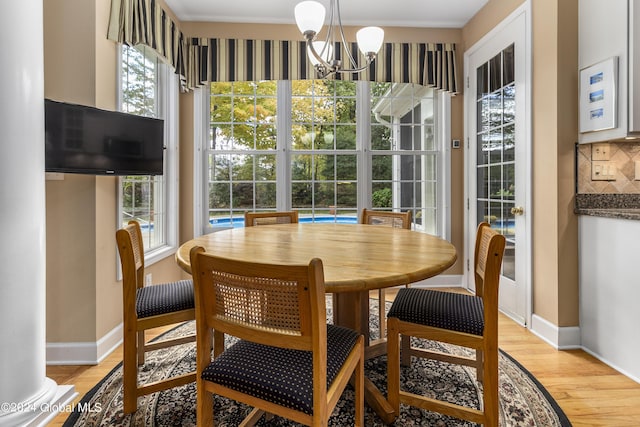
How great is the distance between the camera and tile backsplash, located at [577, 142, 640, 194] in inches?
91.7

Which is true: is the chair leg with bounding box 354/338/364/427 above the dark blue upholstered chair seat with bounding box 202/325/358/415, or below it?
below

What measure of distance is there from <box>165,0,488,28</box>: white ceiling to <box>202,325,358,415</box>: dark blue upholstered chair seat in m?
3.08

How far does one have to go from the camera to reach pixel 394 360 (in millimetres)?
1544

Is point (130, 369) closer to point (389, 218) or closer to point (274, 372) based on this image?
point (274, 372)

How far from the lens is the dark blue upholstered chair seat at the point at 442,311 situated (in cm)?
146

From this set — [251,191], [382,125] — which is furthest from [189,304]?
[382,125]

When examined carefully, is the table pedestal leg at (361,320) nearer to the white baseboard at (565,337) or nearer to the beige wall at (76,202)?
the white baseboard at (565,337)

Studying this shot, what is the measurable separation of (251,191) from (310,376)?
279 centimetres

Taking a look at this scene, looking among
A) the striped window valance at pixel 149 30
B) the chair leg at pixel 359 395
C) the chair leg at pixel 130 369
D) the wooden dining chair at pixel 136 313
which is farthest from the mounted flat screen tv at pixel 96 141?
the chair leg at pixel 359 395

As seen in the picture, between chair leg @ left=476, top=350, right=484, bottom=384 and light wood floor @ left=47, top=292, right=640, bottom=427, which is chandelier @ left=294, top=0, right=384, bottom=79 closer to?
chair leg @ left=476, top=350, right=484, bottom=384

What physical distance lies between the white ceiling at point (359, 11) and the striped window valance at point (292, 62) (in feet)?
0.73

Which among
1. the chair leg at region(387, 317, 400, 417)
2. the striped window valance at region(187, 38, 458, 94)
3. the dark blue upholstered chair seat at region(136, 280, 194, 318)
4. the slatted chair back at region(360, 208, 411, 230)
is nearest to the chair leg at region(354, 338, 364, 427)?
the chair leg at region(387, 317, 400, 417)

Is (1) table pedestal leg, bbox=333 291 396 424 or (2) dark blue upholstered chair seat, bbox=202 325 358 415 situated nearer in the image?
(2) dark blue upholstered chair seat, bbox=202 325 358 415

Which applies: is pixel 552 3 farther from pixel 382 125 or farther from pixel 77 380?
pixel 77 380
